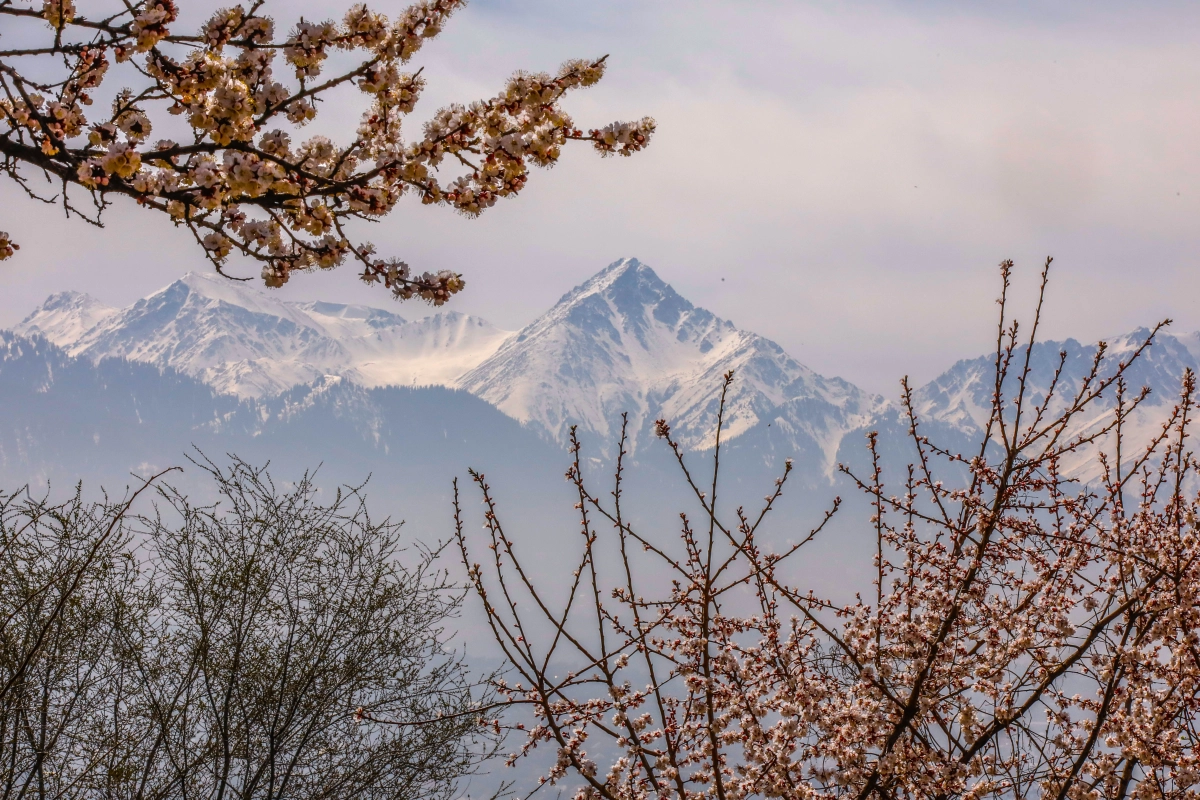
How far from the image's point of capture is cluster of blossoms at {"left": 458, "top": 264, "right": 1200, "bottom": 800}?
3.54 meters

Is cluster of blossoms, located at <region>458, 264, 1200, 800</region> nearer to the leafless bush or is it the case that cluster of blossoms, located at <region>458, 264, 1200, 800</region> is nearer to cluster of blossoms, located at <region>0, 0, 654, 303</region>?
cluster of blossoms, located at <region>0, 0, 654, 303</region>

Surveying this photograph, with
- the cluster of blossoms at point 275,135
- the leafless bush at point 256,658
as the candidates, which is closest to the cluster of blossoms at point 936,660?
the cluster of blossoms at point 275,135

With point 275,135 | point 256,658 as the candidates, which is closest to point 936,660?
point 275,135

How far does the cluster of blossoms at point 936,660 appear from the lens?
3539mm

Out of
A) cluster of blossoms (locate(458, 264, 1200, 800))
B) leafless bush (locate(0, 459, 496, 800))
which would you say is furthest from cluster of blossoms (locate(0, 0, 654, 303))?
leafless bush (locate(0, 459, 496, 800))

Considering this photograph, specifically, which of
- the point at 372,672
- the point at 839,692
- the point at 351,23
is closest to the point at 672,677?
the point at 839,692

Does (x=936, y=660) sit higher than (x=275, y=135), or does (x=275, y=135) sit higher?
(x=275, y=135)

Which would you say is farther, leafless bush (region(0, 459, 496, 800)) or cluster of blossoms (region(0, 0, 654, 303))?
leafless bush (region(0, 459, 496, 800))

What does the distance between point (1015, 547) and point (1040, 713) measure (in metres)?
0.93

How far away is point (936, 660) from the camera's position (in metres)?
3.81

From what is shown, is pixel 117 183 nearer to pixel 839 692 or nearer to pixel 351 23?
pixel 351 23

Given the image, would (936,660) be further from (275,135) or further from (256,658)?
(256,658)

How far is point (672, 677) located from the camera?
3.84m

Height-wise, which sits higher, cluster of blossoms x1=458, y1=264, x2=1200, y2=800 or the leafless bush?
the leafless bush
